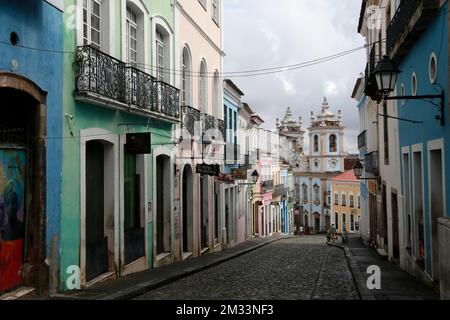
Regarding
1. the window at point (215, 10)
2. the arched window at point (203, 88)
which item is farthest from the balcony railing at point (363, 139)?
the arched window at point (203, 88)

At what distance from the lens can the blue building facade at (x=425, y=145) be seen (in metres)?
8.65

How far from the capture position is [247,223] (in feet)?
99.2

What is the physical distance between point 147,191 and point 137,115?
5.95ft

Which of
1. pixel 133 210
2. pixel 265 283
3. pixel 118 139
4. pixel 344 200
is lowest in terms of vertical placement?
pixel 344 200

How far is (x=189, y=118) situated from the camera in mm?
16250

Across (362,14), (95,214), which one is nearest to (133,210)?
(95,214)

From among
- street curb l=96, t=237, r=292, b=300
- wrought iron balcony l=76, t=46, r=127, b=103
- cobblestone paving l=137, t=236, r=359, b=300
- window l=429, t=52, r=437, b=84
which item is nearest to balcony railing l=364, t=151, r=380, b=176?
cobblestone paving l=137, t=236, r=359, b=300

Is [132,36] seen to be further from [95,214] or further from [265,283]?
[265,283]

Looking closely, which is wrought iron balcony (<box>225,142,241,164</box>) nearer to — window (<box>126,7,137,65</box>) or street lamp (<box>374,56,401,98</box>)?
window (<box>126,7,137,65</box>)

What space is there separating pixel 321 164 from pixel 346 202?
9845 mm

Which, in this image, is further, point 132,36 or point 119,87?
point 132,36
